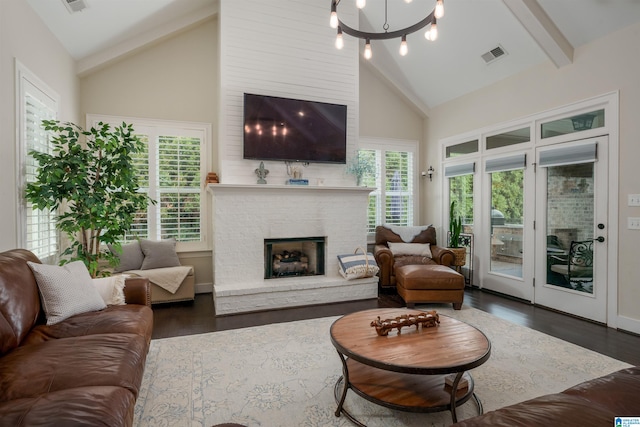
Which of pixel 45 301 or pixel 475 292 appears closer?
pixel 45 301

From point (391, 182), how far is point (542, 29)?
3.06m

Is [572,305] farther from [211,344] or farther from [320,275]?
[211,344]

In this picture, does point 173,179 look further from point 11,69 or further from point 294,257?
point 11,69

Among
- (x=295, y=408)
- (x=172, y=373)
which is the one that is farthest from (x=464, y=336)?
(x=172, y=373)

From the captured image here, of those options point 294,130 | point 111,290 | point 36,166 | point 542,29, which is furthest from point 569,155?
point 36,166

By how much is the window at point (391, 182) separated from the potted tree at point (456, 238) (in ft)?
2.87

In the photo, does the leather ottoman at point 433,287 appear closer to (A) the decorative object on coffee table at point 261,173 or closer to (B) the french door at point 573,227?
(B) the french door at point 573,227

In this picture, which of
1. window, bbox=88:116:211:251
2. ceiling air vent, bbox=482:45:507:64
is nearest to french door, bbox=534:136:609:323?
ceiling air vent, bbox=482:45:507:64

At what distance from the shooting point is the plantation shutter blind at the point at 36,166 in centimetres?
289

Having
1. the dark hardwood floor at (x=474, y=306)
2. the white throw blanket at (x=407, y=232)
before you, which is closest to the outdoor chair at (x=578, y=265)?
the dark hardwood floor at (x=474, y=306)

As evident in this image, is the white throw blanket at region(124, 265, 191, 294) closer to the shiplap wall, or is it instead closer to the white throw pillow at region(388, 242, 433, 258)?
the shiplap wall

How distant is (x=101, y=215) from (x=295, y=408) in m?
2.62

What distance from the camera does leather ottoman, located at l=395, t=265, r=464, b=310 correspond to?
158 inches

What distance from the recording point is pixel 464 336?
7.27ft
